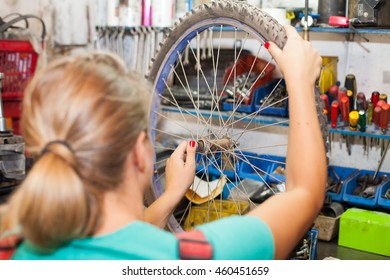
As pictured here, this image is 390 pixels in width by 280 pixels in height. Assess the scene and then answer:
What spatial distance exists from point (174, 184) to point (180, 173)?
0.03 meters

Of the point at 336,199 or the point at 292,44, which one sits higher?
the point at 292,44

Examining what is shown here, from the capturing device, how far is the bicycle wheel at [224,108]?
1620 millimetres

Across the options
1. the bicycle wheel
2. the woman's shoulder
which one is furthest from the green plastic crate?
the woman's shoulder

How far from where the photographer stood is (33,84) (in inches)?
33.3

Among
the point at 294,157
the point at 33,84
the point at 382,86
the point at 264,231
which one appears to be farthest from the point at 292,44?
the point at 382,86

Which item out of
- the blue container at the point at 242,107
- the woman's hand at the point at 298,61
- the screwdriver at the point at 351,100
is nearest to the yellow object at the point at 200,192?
the blue container at the point at 242,107

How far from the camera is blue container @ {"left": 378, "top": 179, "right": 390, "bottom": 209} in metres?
2.12

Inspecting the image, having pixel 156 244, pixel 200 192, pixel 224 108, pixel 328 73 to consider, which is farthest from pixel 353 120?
pixel 156 244

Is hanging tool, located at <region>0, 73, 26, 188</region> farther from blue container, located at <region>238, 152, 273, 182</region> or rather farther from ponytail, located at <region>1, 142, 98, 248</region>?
ponytail, located at <region>1, 142, 98, 248</region>

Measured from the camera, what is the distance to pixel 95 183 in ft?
2.66

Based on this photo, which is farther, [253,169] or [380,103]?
[253,169]

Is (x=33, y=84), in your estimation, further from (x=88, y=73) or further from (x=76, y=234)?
(x=76, y=234)

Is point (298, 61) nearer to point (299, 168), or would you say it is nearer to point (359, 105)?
point (299, 168)

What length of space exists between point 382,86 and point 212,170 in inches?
32.0
